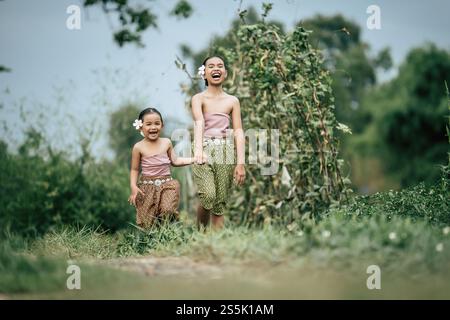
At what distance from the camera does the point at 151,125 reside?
18.9 feet

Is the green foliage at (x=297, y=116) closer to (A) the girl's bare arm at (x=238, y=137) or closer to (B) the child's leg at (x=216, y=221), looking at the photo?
(A) the girl's bare arm at (x=238, y=137)

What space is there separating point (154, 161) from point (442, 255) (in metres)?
2.73

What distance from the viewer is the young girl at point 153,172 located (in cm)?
579

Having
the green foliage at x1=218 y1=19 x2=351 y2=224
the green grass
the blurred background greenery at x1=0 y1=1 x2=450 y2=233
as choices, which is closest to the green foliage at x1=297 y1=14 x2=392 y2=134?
the blurred background greenery at x1=0 y1=1 x2=450 y2=233

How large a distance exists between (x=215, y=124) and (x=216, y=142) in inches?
6.3

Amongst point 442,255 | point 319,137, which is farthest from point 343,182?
point 442,255

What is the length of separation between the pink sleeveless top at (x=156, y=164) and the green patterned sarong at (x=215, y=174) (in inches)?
13.7

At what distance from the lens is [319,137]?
673 cm

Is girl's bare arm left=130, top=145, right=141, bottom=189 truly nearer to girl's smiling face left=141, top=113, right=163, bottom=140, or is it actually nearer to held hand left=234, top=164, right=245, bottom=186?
girl's smiling face left=141, top=113, right=163, bottom=140

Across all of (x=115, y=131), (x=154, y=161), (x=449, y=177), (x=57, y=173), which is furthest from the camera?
(x=115, y=131)

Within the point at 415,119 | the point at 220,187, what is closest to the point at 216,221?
the point at 220,187

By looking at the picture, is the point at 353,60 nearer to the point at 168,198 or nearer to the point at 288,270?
the point at 168,198

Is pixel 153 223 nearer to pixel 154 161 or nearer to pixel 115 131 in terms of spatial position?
pixel 154 161

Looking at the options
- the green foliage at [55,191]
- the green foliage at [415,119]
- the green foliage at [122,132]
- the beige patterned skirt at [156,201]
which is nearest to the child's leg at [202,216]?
the beige patterned skirt at [156,201]
